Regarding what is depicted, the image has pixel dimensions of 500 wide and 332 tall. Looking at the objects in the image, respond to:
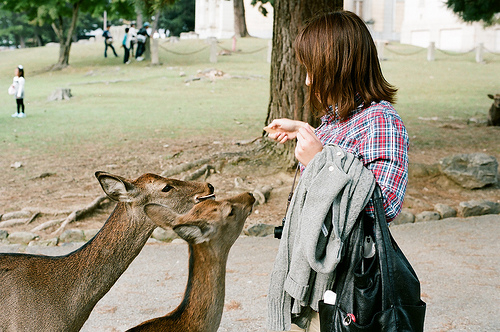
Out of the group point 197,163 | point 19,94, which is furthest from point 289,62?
point 19,94

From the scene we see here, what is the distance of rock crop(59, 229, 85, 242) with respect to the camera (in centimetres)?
581

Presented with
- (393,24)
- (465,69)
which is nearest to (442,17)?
(393,24)

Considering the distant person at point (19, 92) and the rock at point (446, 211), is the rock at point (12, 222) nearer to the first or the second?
the rock at point (446, 211)

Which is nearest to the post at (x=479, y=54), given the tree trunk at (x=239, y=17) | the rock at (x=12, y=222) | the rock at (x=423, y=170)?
the tree trunk at (x=239, y=17)

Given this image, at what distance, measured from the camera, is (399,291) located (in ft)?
6.76

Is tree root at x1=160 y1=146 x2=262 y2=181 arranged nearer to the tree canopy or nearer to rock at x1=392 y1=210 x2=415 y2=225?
rock at x1=392 y1=210 x2=415 y2=225

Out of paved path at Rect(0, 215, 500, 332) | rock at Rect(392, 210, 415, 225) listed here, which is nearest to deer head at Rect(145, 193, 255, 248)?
paved path at Rect(0, 215, 500, 332)

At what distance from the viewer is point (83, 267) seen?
2.62m

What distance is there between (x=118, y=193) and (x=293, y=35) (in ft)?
16.1

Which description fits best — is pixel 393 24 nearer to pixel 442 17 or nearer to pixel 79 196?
pixel 442 17

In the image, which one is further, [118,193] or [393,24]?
[393,24]

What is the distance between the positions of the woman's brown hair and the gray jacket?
0.25 meters

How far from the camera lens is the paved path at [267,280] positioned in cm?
403

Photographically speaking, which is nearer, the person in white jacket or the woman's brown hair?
the woman's brown hair
